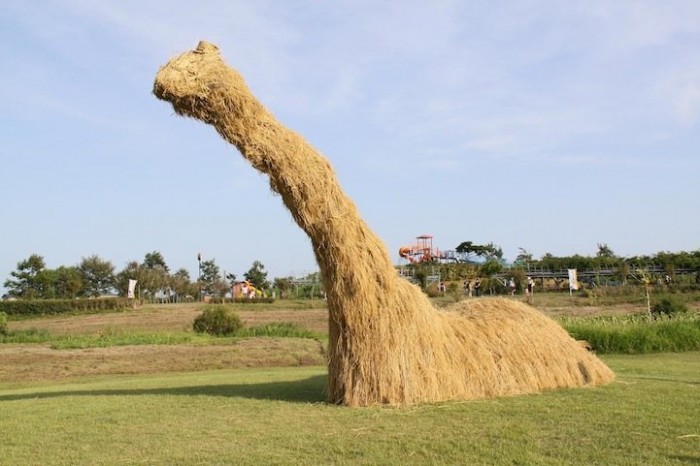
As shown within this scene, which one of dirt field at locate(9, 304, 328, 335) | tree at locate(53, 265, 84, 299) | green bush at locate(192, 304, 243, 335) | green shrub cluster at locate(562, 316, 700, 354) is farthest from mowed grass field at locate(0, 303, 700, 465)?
tree at locate(53, 265, 84, 299)

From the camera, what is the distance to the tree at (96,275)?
70.6 metres

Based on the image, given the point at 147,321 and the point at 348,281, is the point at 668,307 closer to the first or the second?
the point at 348,281

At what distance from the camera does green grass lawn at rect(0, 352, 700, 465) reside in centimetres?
629

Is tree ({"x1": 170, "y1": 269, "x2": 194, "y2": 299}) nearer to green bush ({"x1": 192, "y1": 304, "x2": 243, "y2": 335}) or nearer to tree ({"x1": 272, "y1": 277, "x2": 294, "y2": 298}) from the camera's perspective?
tree ({"x1": 272, "y1": 277, "x2": 294, "y2": 298})

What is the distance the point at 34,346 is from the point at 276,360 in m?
10.9

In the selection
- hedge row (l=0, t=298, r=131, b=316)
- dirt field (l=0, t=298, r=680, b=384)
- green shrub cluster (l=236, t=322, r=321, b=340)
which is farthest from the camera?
hedge row (l=0, t=298, r=131, b=316)

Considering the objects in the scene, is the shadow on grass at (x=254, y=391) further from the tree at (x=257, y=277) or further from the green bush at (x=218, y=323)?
the tree at (x=257, y=277)

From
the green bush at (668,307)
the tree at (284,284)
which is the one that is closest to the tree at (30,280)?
the tree at (284,284)

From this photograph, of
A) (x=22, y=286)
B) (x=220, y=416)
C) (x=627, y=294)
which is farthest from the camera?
(x=22, y=286)

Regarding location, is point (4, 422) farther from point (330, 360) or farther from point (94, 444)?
point (330, 360)

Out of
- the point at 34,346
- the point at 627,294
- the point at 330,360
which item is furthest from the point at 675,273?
the point at 330,360

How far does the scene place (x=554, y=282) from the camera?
218 feet

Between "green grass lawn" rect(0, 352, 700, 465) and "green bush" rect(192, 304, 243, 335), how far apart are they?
18762 mm

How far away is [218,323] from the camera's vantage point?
2933cm
